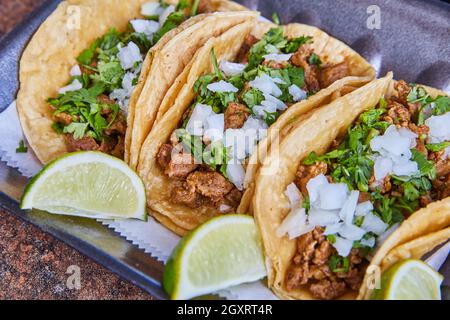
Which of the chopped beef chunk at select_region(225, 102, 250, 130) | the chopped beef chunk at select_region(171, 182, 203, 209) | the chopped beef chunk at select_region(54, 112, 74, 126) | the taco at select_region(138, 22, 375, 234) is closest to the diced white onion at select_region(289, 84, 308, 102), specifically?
the taco at select_region(138, 22, 375, 234)

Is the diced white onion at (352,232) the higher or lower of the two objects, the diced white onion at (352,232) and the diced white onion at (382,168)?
the lower

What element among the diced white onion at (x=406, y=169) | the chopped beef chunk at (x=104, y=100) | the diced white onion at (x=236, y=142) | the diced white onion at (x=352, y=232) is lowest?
the diced white onion at (x=352, y=232)

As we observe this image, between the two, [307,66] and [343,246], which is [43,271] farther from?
[307,66]

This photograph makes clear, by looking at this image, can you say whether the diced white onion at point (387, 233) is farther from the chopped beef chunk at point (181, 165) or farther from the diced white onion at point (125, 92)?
the diced white onion at point (125, 92)

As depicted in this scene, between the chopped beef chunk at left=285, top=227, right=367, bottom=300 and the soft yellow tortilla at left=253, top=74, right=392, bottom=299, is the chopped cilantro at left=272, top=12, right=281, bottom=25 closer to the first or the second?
the soft yellow tortilla at left=253, top=74, right=392, bottom=299

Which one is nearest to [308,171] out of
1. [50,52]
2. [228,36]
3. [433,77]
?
[228,36]

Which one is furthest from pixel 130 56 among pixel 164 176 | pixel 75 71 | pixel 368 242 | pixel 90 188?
pixel 368 242

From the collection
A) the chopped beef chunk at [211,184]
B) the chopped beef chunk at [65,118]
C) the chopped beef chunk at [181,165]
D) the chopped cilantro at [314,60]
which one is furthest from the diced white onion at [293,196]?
the chopped beef chunk at [65,118]
